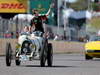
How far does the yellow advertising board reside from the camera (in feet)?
230

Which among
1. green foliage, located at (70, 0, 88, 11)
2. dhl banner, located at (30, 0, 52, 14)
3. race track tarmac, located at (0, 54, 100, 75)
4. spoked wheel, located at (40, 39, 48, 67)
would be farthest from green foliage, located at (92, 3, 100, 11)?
spoked wheel, located at (40, 39, 48, 67)

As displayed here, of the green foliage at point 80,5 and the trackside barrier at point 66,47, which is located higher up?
the green foliage at point 80,5

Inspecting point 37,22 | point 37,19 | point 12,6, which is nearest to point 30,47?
point 37,22

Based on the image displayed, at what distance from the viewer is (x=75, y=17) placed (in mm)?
107312

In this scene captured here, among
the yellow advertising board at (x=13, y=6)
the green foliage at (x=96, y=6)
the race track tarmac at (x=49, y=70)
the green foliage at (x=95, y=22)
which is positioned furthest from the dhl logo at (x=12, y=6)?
the green foliage at (x=96, y=6)

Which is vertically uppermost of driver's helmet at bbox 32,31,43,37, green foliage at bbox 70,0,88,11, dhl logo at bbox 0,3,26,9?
driver's helmet at bbox 32,31,43,37

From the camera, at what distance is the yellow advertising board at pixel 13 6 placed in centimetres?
7021

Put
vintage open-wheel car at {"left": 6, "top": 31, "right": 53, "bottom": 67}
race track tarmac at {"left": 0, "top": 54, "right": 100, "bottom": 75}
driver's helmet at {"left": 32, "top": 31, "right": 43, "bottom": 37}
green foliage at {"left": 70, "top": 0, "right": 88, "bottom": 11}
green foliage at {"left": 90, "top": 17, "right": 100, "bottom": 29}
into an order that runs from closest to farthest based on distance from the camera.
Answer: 1. race track tarmac at {"left": 0, "top": 54, "right": 100, "bottom": 75}
2. vintage open-wheel car at {"left": 6, "top": 31, "right": 53, "bottom": 67}
3. driver's helmet at {"left": 32, "top": 31, "right": 43, "bottom": 37}
4. green foliage at {"left": 90, "top": 17, "right": 100, "bottom": 29}
5. green foliage at {"left": 70, "top": 0, "right": 88, "bottom": 11}

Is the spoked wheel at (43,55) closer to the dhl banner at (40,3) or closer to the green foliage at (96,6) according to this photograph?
the dhl banner at (40,3)

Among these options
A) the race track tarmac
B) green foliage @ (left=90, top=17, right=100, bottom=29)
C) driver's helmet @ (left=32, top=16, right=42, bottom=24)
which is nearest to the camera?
the race track tarmac

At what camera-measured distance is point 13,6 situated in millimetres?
70562

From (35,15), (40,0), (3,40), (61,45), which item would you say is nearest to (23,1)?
(40,0)

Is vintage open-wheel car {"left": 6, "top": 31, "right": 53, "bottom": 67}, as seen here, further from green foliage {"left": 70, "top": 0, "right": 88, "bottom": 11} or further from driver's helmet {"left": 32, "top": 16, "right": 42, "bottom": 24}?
green foliage {"left": 70, "top": 0, "right": 88, "bottom": 11}

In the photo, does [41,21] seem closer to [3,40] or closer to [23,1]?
[3,40]
